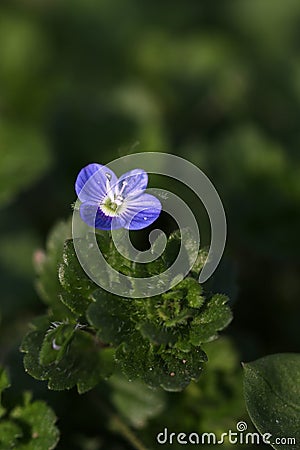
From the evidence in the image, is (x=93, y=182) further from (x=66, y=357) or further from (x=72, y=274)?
(x=66, y=357)

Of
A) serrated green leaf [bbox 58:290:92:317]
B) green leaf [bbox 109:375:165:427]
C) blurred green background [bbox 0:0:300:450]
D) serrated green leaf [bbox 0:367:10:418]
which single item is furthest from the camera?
blurred green background [bbox 0:0:300:450]

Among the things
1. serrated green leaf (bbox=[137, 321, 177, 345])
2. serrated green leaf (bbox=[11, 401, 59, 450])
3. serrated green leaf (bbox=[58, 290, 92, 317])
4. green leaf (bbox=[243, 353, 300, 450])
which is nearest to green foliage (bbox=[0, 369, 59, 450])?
serrated green leaf (bbox=[11, 401, 59, 450])

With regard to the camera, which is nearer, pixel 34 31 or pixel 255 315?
pixel 255 315

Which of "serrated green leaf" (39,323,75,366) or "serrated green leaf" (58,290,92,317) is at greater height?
"serrated green leaf" (58,290,92,317)

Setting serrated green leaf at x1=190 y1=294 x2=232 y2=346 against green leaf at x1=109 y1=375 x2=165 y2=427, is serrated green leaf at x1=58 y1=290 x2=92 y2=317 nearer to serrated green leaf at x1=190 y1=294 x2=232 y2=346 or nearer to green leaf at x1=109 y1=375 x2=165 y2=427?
serrated green leaf at x1=190 y1=294 x2=232 y2=346

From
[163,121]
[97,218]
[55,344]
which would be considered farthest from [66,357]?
[163,121]

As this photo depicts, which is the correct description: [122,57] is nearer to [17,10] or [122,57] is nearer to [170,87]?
[170,87]

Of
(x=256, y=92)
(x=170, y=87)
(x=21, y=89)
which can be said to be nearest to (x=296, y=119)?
(x=256, y=92)
